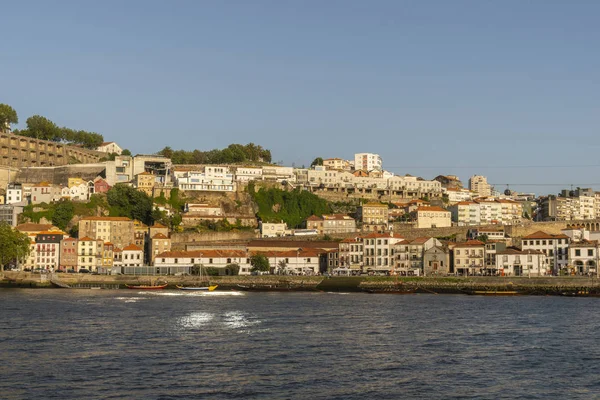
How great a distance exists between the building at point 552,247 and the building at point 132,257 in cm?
4041

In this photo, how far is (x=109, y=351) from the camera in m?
34.9

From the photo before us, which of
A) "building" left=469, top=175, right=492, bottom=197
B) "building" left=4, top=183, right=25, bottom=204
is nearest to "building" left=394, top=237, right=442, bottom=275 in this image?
"building" left=4, top=183, right=25, bottom=204

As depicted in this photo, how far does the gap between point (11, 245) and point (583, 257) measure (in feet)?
185

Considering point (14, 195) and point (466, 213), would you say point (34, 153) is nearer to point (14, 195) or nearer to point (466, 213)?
point (14, 195)

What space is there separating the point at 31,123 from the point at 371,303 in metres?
90.2

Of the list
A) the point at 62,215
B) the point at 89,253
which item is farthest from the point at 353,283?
the point at 62,215

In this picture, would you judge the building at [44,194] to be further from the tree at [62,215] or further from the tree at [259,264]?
the tree at [259,264]

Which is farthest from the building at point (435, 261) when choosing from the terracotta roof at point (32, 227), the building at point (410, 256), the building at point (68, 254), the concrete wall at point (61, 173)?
the concrete wall at point (61, 173)

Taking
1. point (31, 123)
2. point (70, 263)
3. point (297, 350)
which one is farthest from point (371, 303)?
point (31, 123)

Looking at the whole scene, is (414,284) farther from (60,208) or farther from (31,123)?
(31,123)

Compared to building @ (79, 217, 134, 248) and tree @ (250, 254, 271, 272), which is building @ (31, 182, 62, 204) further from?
tree @ (250, 254, 271, 272)

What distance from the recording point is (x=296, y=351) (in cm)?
3544

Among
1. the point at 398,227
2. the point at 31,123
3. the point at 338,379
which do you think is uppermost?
the point at 31,123

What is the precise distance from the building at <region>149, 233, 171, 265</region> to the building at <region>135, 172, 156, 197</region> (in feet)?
53.4
